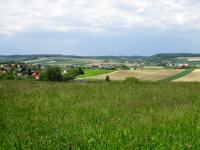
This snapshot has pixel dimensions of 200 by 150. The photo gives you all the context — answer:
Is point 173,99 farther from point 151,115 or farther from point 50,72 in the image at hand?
point 50,72

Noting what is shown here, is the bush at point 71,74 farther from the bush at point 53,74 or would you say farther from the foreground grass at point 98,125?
the foreground grass at point 98,125

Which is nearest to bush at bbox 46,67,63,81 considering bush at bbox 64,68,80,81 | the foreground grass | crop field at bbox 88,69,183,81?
bush at bbox 64,68,80,81

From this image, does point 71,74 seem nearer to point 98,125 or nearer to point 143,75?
point 143,75

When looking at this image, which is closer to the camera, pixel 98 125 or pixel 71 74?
pixel 98 125

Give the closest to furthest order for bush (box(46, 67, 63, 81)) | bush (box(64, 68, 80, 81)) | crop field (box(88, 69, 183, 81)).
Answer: crop field (box(88, 69, 183, 81))
bush (box(46, 67, 63, 81))
bush (box(64, 68, 80, 81))

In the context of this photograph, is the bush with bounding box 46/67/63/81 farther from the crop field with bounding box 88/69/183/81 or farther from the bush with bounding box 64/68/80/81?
the crop field with bounding box 88/69/183/81

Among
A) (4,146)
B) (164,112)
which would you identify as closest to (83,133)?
(4,146)

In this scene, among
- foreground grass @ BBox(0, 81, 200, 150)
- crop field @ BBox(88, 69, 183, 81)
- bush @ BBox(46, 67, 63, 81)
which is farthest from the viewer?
bush @ BBox(46, 67, 63, 81)

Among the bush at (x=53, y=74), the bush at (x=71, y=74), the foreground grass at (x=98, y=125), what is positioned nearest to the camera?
the foreground grass at (x=98, y=125)

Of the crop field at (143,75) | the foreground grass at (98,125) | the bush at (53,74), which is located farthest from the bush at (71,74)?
the foreground grass at (98,125)

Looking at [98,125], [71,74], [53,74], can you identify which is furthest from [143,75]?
[98,125]

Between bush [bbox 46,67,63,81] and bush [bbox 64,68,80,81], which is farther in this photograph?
bush [bbox 64,68,80,81]

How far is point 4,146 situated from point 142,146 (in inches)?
98.1

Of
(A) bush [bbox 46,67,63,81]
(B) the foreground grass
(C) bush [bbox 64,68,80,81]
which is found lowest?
(C) bush [bbox 64,68,80,81]
